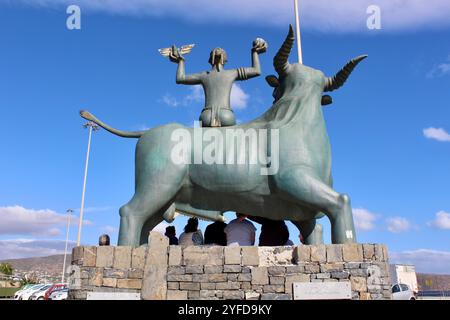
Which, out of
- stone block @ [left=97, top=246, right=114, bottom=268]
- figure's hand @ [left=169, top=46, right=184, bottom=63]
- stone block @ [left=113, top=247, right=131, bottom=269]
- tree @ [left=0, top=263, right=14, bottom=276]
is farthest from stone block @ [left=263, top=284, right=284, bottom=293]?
tree @ [left=0, top=263, right=14, bottom=276]

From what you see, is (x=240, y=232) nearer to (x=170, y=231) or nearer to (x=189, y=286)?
(x=189, y=286)

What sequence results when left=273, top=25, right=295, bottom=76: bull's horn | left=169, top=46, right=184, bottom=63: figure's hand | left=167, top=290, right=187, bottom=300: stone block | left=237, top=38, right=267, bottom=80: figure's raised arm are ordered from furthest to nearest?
1. left=169, top=46, right=184, bottom=63: figure's hand
2. left=237, top=38, right=267, bottom=80: figure's raised arm
3. left=273, top=25, right=295, bottom=76: bull's horn
4. left=167, top=290, right=187, bottom=300: stone block

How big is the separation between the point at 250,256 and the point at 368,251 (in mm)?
1542

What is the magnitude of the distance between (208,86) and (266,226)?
8.52 feet

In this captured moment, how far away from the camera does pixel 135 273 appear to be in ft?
18.3

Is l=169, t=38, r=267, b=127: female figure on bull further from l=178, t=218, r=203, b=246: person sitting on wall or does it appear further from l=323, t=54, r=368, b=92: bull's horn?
l=178, t=218, r=203, b=246: person sitting on wall

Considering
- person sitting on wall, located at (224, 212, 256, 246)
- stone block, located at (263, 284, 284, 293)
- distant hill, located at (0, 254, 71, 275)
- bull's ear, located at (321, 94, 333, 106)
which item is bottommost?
A: stone block, located at (263, 284, 284, 293)

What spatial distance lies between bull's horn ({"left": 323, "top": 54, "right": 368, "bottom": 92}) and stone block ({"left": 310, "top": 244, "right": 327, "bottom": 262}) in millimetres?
2828

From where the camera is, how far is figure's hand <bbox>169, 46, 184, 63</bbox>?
7.36 m

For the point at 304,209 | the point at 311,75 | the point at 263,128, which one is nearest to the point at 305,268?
the point at 304,209

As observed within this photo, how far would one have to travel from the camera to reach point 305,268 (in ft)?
17.6

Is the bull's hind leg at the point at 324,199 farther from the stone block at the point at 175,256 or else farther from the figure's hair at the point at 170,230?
the figure's hair at the point at 170,230

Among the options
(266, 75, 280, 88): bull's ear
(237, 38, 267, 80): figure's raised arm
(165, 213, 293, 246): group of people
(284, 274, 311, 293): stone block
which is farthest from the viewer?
(266, 75, 280, 88): bull's ear

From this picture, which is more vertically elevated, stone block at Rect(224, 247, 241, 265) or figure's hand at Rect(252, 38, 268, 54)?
figure's hand at Rect(252, 38, 268, 54)
